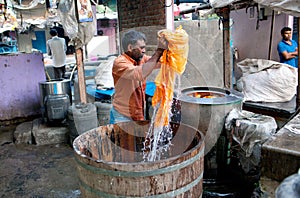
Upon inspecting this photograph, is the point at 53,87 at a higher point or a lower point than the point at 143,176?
higher

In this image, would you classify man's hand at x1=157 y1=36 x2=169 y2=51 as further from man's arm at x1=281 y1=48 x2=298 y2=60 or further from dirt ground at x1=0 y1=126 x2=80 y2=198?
man's arm at x1=281 y1=48 x2=298 y2=60

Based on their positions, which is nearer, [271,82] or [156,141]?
[156,141]

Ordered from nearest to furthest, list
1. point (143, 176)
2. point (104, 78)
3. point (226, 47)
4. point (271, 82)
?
point (143, 176)
point (271, 82)
point (226, 47)
point (104, 78)

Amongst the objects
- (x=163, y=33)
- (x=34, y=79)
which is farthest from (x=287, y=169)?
(x=34, y=79)

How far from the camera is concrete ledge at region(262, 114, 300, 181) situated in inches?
92.7

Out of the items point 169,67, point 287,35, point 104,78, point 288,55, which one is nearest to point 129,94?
point 169,67

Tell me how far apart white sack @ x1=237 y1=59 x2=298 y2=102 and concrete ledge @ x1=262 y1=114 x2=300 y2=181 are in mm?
3280

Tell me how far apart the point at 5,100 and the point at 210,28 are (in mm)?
5225

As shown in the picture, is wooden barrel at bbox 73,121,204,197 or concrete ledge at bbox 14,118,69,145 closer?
wooden barrel at bbox 73,121,204,197

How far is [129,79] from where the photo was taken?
3.12 m

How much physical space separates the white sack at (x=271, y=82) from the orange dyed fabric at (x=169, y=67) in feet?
11.7

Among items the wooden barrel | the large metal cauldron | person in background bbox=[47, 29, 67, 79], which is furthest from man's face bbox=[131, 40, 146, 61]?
person in background bbox=[47, 29, 67, 79]

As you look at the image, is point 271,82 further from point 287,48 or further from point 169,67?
point 169,67

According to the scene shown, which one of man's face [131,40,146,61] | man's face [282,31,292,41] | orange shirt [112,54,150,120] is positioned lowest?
orange shirt [112,54,150,120]
